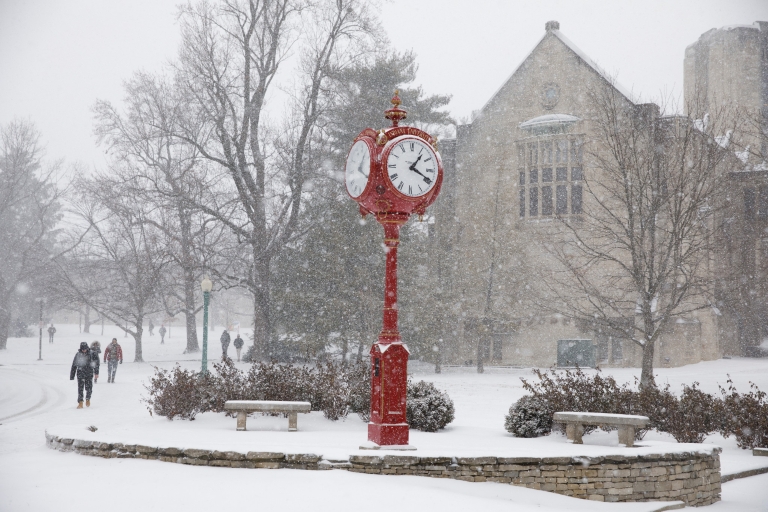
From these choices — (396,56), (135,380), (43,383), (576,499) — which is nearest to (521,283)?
(396,56)

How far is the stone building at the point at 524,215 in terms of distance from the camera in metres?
30.2

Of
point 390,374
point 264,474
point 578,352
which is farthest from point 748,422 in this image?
point 578,352

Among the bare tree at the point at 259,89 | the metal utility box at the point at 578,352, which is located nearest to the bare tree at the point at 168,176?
the bare tree at the point at 259,89

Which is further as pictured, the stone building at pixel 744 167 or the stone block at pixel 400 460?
the stone building at pixel 744 167

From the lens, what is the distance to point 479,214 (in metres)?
32.7

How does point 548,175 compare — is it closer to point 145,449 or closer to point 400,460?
point 400,460

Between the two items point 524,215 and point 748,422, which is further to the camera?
point 524,215

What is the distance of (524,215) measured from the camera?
32.2 m

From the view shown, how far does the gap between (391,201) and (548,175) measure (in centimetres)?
2424

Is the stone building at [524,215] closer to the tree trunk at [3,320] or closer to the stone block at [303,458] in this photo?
the stone block at [303,458]

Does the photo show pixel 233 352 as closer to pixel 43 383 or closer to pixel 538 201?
pixel 43 383

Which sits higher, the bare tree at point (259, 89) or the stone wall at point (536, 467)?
the bare tree at point (259, 89)

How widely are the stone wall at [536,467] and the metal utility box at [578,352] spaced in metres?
20.5

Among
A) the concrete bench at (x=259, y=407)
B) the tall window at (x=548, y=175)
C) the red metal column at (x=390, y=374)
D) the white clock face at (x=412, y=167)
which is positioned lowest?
the concrete bench at (x=259, y=407)
